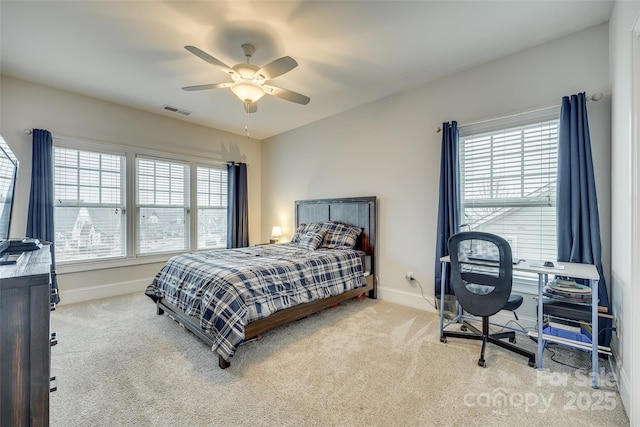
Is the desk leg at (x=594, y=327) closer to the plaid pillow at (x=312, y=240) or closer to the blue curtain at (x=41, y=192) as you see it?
the plaid pillow at (x=312, y=240)

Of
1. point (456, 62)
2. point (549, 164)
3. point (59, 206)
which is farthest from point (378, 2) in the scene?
point (59, 206)

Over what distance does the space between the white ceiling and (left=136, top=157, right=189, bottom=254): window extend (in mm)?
1265

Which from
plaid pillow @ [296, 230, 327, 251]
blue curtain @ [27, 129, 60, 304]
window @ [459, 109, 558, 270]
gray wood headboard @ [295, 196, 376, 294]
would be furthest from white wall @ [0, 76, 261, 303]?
window @ [459, 109, 558, 270]

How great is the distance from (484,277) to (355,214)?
2113 millimetres

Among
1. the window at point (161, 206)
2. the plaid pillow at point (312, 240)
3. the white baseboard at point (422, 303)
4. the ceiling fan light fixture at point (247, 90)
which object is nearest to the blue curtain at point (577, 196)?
the white baseboard at point (422, 303)

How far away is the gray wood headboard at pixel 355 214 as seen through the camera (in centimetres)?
390

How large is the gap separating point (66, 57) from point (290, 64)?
8.16 ft

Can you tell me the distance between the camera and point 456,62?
296 cm

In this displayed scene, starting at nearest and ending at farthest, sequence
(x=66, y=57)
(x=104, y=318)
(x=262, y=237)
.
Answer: (x=66, y=57) < (x=104, y=318) < (x=262, y=237)

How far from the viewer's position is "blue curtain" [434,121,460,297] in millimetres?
3041

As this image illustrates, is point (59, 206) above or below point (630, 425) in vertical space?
above

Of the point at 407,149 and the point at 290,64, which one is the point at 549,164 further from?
the point at 290,64

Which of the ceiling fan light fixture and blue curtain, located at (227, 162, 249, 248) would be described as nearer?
the ceiling fan light fixture

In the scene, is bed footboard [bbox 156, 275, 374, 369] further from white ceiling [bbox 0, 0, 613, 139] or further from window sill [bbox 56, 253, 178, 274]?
white ceiling [bbox 0, 0, 613, 139]
